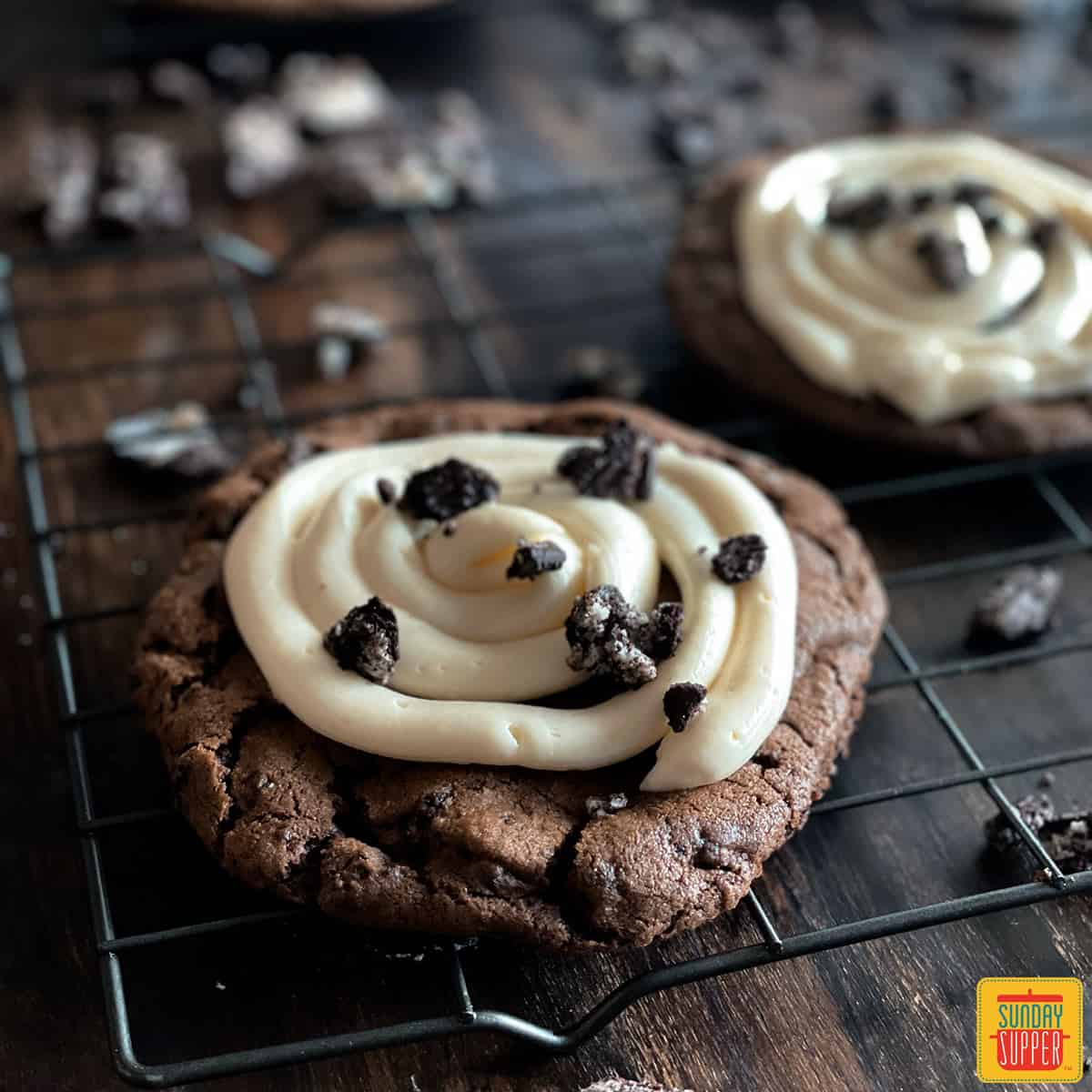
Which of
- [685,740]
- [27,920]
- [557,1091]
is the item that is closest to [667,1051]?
[557,1091]

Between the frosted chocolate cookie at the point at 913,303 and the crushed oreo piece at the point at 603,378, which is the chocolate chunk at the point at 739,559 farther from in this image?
the crushed oreo piece at the point at 603,378

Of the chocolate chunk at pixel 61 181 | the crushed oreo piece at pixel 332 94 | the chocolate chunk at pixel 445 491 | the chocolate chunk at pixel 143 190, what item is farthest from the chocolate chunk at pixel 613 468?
the crushed oreo piece at pixel 332 94

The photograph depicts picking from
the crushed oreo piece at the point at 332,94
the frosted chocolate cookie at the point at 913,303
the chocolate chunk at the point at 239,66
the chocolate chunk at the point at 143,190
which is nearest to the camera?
the frosted chocolate cookie at the point at 913,303

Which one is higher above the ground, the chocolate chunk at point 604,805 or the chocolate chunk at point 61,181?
the chocolate chunk at point 604,805

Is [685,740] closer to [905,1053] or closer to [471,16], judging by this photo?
[905,1053]

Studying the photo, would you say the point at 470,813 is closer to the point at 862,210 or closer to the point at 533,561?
the point at 533,561

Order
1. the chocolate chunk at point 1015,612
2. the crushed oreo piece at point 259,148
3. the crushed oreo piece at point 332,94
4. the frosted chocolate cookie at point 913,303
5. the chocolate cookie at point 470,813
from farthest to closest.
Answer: the crushed oreo piece at point 332,94, the crushed oreo piece at point 259,148, the frosted chocolate cookie at point 913,303, the chocolate chunk at point 1015,612, the chocolate cookie at point 470,813

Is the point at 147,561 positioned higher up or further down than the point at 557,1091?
further down

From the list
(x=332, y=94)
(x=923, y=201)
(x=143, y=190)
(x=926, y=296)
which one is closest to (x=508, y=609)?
(x=926, y=296)
